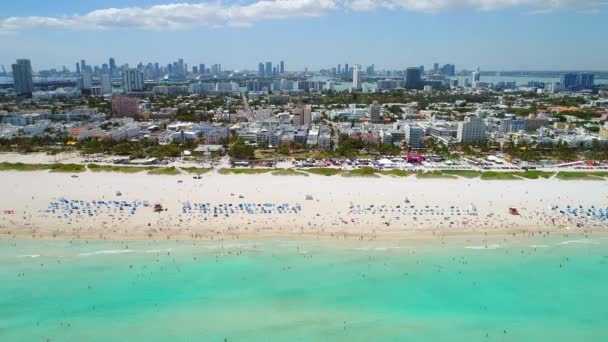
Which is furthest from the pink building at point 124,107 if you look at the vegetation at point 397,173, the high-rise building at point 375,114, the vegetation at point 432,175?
the vegetation at point 432,175

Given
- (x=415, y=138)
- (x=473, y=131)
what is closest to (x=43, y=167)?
(x=415, y=138)

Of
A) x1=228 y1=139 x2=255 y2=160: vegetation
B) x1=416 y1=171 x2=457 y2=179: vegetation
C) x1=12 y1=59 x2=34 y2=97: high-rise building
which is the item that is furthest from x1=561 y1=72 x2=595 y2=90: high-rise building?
x1=12 y1=59 x2=34 y2=97: high-rise building

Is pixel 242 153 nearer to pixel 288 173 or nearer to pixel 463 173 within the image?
pixel 288 173

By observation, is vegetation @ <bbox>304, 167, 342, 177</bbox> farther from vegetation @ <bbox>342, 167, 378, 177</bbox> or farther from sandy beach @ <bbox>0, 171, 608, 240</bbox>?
sandy beach @ <bbox>0, 171, 608, 240</bbox>

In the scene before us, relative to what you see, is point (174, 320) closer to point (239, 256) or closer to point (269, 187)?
point (239, 256)

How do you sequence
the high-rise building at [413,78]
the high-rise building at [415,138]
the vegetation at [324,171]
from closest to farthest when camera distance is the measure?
the vegetation at [324,171] < the high-rise building at [415,138] < the high-rise building at [413,78]

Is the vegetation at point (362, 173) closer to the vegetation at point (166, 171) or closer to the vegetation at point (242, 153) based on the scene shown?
the vegetation at point (242, 153)

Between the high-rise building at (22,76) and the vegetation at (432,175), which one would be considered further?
the high-rise building at (22,76)
